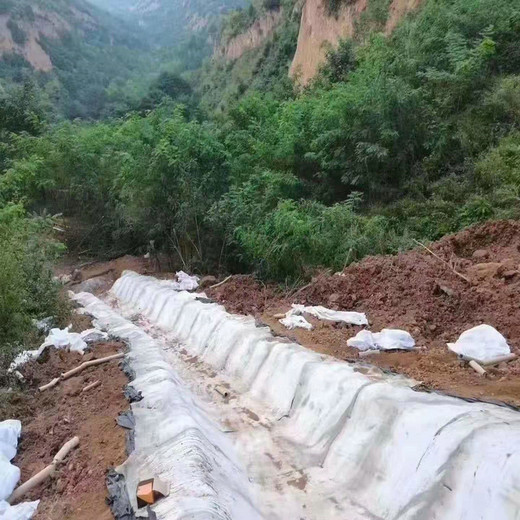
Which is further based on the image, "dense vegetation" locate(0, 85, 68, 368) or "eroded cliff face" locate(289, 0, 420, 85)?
"eroded cliff face" locate(289, 0, 420, 85)

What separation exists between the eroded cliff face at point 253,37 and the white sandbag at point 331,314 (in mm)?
31275

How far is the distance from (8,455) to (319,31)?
2116cm

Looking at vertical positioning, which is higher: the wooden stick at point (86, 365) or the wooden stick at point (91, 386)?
the wooden stick at point (91, 386)

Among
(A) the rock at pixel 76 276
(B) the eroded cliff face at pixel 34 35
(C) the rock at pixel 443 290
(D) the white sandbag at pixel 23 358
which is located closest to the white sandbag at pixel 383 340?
(C) the rock at pixel 443 290

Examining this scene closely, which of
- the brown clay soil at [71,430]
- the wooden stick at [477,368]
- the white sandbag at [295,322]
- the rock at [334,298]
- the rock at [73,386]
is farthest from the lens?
the rock at [334,298]

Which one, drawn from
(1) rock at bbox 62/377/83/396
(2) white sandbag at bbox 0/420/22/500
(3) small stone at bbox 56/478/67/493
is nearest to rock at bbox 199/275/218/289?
(1) rock at bbox 62/377/83/396

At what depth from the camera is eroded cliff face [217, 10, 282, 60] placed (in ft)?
108

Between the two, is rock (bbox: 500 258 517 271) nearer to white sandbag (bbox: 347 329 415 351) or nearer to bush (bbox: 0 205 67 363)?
white sandbag (bbox: 347 329 415 351)

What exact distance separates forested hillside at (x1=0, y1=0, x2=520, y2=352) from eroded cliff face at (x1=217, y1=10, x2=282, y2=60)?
23.0 m

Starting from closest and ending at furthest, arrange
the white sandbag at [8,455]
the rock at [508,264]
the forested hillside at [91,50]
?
the white sandbag at [8,455], the rock at [508,264], the forested hillside at [91,50]

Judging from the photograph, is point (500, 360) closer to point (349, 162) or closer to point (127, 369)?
point (127, 369)

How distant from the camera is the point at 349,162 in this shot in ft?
29.0

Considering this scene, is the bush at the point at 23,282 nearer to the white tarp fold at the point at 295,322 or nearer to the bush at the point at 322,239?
the white tarp fold at the point at 295,322

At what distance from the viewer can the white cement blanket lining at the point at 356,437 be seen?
2.34m
